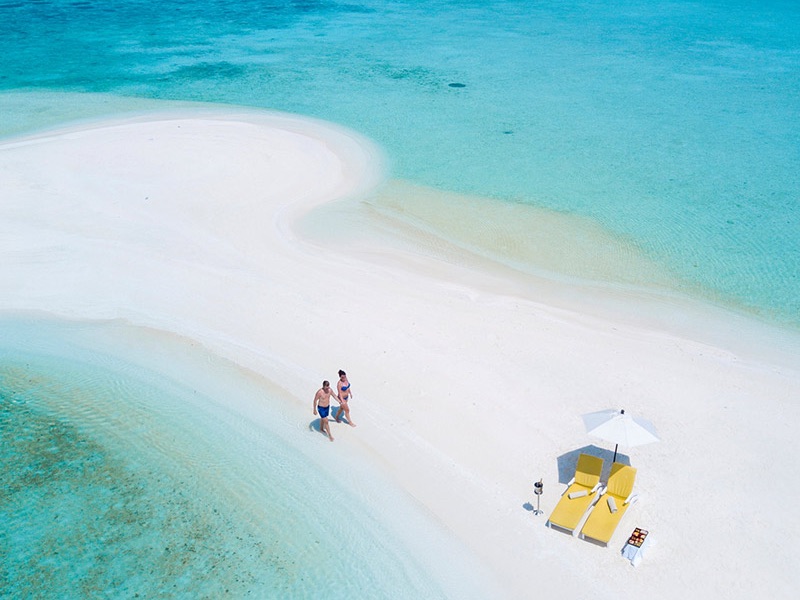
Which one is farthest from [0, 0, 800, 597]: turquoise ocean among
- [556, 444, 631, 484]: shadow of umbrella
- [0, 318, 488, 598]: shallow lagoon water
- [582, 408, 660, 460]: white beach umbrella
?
[582, 408, 660, 460]: white beach umbrella

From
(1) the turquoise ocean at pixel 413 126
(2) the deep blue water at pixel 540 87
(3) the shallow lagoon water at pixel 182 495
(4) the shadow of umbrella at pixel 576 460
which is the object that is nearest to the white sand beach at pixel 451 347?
(4) the shadow of umbrella at pixel 576 460

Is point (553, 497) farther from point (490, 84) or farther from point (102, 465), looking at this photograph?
point (490, 84)

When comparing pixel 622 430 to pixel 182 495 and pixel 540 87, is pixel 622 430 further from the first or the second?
pixel 540 87

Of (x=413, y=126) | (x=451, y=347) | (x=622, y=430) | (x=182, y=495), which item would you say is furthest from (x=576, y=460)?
(x=413, y=126)

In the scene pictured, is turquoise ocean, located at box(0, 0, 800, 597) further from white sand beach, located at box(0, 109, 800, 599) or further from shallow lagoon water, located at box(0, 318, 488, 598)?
white sand beach, located at box(0, 109, 800, 599)

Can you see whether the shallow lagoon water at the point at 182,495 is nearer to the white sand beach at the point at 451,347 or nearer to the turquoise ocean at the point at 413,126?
the turquoise ocean at the point at 413,126

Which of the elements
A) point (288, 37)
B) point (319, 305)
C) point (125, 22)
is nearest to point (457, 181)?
point (319, 305)
